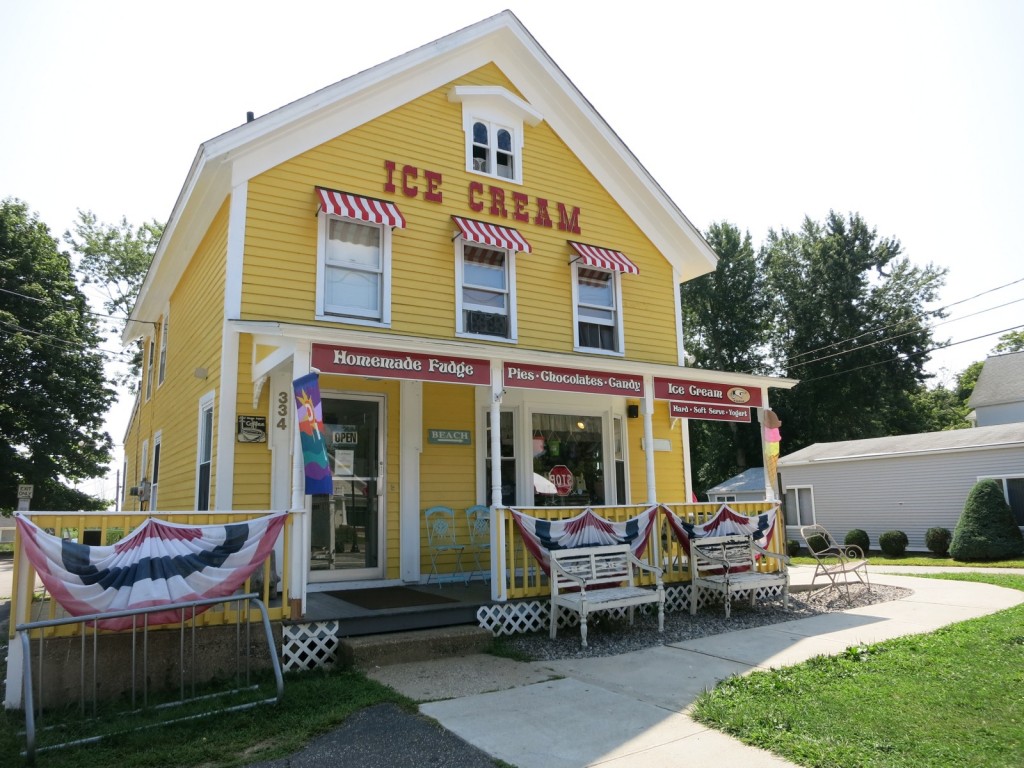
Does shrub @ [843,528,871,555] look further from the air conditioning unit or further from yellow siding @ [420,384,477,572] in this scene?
yellow siding @ [420,384,477,572]

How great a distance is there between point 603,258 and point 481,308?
96.4 inches

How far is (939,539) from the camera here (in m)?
21.9

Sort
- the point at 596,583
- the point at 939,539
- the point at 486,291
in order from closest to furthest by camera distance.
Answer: the point at 596,583, the point at 486,291, the point at 939,539

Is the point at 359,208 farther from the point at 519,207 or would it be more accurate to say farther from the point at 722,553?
the point at 722,553

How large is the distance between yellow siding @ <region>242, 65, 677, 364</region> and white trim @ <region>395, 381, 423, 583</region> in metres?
1.01

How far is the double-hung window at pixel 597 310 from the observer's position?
11.9 m

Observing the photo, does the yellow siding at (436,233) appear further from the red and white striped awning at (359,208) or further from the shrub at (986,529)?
the shrub at (986,529)

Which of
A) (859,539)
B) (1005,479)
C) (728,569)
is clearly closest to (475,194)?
(728,569)

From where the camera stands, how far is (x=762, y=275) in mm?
42031

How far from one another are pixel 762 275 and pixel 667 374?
114 ft

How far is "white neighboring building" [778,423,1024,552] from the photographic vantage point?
2144cm

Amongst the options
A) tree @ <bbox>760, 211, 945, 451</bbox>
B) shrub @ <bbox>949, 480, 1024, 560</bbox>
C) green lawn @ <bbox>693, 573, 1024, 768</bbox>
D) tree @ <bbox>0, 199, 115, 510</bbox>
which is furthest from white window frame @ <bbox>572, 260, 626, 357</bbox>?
tree @ <bbox>760, 211, 945, 451</bbox>

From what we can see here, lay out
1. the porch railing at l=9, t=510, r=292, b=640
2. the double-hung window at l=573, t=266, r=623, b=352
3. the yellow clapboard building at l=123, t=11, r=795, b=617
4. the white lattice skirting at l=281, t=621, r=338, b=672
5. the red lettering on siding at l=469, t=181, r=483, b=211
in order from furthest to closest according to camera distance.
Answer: the double-hung window at l=573, t=266, r=623, b=352 → the red lettering on siding at l=469, t=181, r=483, b=211 → the yellow clapboard building at l=123, t=11, r=795, b=617 → the white lattice skirting at l=281, t=621, r=338, b=672 → the porch railing at l=9, t=510, r=292, b=640

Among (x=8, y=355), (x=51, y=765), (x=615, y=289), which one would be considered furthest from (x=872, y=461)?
(x=8, y=355)
